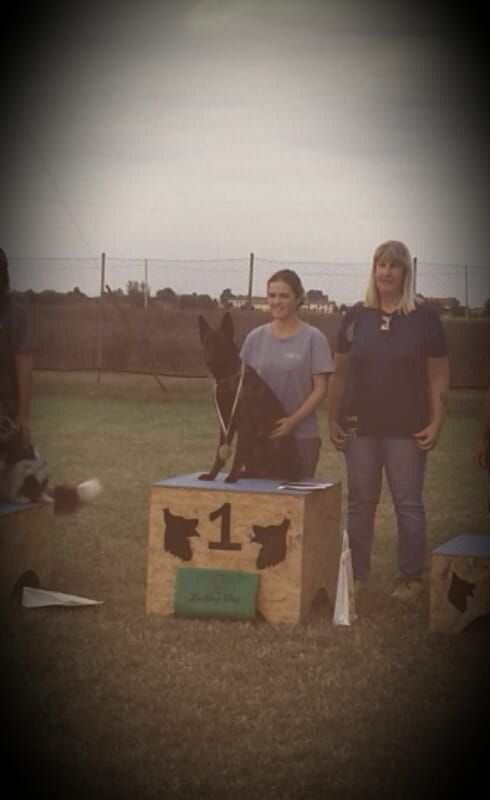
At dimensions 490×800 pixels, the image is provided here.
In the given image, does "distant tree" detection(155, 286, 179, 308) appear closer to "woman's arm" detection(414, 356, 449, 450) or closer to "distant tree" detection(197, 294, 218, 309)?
"distant tree" detection(197, 294, 218, 309)

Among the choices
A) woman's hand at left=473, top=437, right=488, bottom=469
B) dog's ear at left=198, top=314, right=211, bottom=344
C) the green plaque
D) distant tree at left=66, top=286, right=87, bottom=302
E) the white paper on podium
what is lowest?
the white paper on podium

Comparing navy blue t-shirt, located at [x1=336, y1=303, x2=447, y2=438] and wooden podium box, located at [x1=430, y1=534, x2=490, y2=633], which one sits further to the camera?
navy blue t-shirt, located at [x1=336, y1=303, x2=447, y2=438]

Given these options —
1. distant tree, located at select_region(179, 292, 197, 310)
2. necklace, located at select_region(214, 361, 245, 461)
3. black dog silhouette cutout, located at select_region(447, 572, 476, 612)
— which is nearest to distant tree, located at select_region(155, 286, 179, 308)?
distant tree, located at select_region(179, 292, 197, 310)

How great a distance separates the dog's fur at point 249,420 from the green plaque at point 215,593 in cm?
34

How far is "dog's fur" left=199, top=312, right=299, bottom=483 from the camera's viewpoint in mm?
3693

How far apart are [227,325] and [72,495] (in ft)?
3.85

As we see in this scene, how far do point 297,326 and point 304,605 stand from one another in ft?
3.21

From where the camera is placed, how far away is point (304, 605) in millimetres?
3793

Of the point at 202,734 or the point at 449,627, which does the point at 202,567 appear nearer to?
the point at 449,627

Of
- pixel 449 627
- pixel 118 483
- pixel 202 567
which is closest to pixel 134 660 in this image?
pixel 202 567

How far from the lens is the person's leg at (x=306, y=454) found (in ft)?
13.3

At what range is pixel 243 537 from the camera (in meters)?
3.73

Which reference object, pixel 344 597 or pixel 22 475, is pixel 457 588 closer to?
pixel 344 597

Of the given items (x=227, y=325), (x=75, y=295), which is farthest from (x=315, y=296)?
(x=75, y=295)
